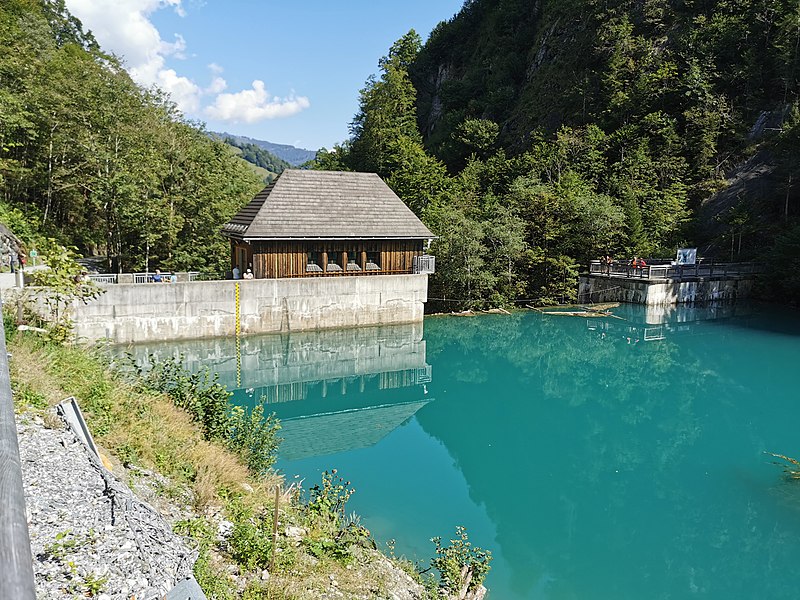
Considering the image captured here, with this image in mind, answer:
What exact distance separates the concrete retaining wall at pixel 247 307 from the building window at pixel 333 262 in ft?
3.19

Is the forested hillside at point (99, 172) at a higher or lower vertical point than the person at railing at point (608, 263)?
higher

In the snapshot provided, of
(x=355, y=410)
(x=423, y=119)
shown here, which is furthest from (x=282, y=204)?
(x=423, y=119)

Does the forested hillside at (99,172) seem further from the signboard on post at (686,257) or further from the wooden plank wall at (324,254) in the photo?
the signboard on post at (686,257)

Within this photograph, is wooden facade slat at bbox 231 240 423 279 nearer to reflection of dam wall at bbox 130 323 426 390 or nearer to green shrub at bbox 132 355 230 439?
reflection of dam wall at bbox 130 323 426 390

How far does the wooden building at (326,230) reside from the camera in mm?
23125

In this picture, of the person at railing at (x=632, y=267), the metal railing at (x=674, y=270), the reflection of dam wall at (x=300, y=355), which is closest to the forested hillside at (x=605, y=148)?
the metal railing at (x=674, y=270)

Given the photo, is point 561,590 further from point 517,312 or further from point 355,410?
point 517,312

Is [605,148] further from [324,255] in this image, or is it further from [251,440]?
[251,440]

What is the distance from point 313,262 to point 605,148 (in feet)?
91.2

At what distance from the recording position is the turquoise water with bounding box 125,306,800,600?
8.98 m

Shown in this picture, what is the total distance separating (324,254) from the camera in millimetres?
24078

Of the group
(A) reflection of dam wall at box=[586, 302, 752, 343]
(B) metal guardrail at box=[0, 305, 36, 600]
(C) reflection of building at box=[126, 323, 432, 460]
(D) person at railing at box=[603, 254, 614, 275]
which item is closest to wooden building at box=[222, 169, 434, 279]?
(C) reflection of building at box=[126, 323, 432, 460]

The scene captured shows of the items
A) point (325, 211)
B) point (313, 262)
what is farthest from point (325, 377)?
point (325, 211)

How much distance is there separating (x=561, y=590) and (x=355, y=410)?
9.30 metres
